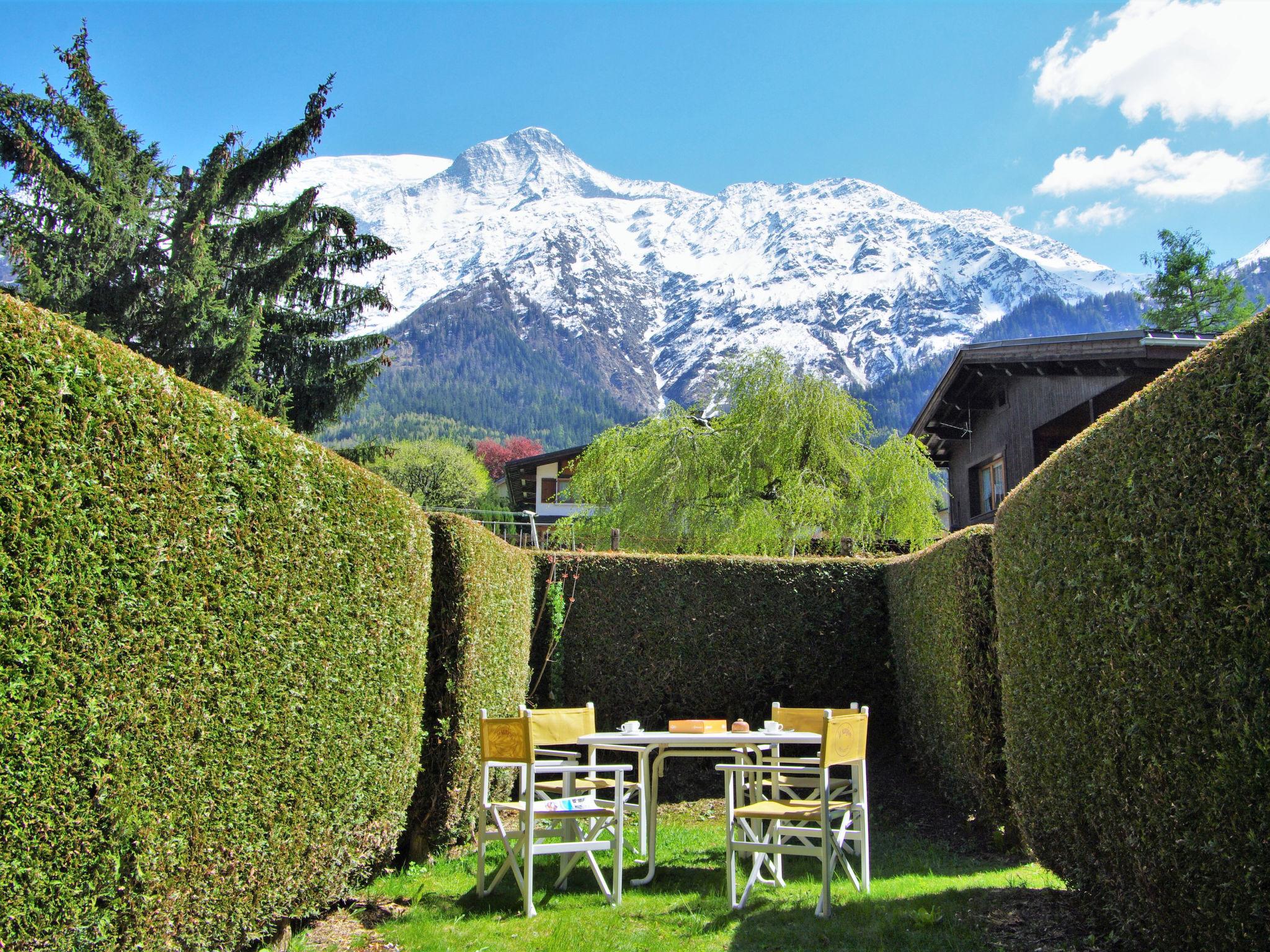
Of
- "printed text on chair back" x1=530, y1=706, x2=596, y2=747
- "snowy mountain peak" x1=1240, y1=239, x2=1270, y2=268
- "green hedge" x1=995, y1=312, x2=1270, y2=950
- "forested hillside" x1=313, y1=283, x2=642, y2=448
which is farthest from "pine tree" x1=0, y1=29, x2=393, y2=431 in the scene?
"snowy mountain peak" x1=1240, y1=239, x2=1270, y2=268

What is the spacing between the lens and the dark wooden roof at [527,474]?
3434 cm

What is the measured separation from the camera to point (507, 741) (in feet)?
16.7

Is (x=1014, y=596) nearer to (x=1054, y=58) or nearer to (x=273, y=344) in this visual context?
(x=1054, y=58)

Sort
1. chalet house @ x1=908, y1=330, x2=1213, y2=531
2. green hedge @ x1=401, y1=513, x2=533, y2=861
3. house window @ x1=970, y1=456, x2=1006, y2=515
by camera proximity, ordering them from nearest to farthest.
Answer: green hedge @ x1=401, y1=513, x2=533, y2=861, chalet house @ x1=908, y1=330, x2=1213, y2=531, house window @ x1=970, y1=456, x2=1006, y2=515

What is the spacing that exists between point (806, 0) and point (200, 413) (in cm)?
1197

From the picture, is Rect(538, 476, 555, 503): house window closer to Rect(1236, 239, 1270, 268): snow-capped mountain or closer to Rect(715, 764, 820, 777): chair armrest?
Rect(715, 764, 820, 777): chair armrest

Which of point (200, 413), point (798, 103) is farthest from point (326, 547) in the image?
point (798, 103)

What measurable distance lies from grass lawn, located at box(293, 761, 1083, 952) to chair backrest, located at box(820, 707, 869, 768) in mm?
772

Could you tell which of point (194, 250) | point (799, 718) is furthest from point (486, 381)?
point (799, 718)

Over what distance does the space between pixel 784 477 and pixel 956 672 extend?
819 centimetres

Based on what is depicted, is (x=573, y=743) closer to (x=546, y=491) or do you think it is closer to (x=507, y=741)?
(x=507, y=741)

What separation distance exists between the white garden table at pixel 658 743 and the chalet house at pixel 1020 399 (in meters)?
5.18

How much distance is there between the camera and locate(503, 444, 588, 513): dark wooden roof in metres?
34.3

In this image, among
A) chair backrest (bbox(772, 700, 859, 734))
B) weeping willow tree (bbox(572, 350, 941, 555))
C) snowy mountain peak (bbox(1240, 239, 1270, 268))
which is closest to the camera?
chair backrest (bbox(772, 700, 859, 734))
